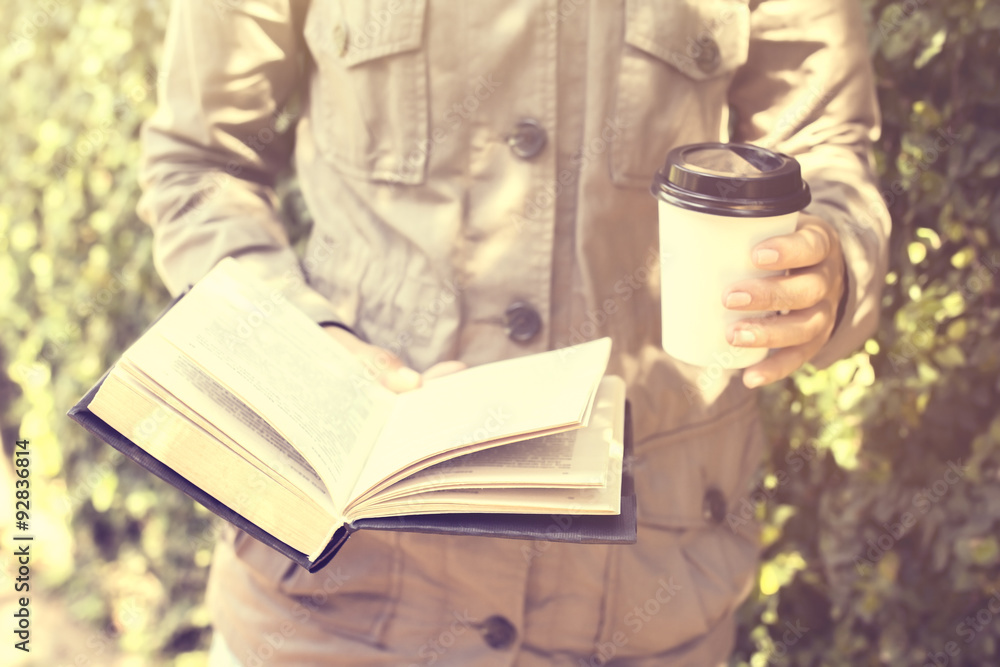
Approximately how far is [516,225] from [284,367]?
41cm

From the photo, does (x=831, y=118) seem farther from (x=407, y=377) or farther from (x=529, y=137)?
(x=407, y=377)

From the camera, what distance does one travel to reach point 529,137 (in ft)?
4.07

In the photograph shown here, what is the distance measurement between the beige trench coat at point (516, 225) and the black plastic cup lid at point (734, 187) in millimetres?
196

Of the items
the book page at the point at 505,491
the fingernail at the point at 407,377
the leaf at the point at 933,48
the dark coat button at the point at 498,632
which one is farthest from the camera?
the leaf at the point at 933,48

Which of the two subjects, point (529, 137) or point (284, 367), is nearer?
point (284, 367)

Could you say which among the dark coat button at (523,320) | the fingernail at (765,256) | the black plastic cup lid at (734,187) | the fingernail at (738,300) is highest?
the black plastic cup lid at (734,187)

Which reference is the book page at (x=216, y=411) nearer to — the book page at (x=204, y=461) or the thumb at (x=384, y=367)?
the book page at (x=204, y=461)

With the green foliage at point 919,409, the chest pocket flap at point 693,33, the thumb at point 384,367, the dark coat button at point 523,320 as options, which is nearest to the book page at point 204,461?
the thumb at point 384,367

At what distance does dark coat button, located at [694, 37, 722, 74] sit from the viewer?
48.8 inches

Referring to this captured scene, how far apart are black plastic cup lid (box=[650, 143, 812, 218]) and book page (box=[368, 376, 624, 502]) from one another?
0.97 feet

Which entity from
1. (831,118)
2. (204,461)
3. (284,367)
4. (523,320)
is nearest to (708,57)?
(831,118)

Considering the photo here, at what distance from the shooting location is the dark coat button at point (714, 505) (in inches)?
53.6

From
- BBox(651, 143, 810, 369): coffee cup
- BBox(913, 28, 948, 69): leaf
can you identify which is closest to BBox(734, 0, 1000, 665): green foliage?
BBox(913, 28, 948, 69): leaf

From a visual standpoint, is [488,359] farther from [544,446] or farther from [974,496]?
[974,496]
